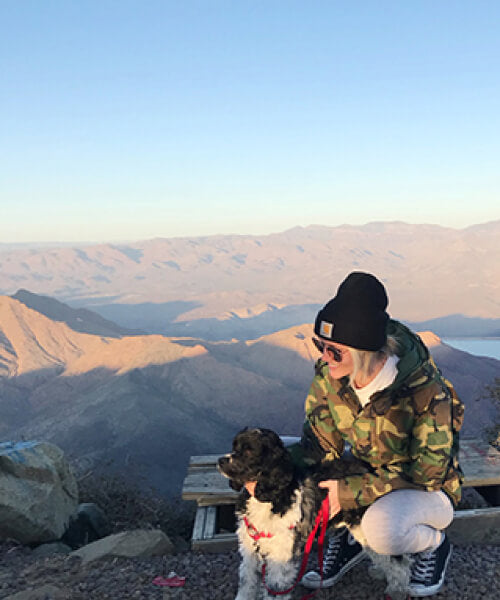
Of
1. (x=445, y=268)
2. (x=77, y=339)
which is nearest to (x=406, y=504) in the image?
(x=77, y=339)

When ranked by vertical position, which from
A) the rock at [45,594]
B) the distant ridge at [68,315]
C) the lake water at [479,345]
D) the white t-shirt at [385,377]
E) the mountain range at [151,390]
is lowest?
the lake water at [479,345]

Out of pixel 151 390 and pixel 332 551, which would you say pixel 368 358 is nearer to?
pixel 332 551

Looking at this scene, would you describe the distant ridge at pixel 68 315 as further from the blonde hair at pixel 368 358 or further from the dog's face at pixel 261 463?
the blonde hair at pixel 368 358

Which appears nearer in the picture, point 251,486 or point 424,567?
point 251,486

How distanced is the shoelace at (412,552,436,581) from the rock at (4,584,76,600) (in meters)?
2.30

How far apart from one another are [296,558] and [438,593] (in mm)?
1033

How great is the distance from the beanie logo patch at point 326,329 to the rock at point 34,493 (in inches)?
142

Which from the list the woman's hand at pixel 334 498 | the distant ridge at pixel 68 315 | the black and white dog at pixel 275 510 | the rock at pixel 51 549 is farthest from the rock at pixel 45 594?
the distant ridge at pixel 68 315

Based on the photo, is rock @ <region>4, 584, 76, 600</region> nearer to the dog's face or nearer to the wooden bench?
the wooden bench

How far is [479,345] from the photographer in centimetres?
3722

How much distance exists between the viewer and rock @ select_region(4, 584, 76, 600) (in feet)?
11.3

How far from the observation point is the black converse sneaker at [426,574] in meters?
3.26

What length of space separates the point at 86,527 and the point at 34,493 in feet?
2.80

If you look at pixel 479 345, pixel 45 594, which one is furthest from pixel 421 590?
pixel 479 345
